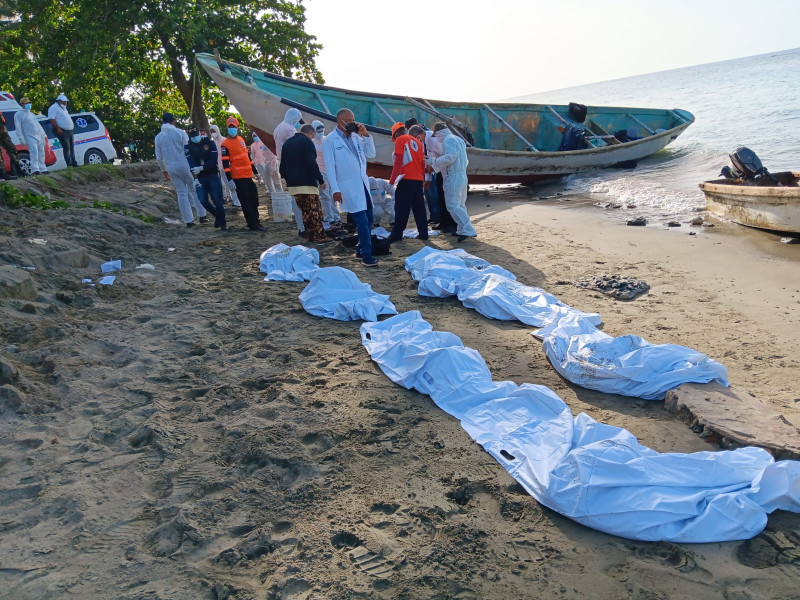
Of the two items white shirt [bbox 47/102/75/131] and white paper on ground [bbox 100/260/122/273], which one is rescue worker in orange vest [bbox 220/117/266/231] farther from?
white shirt [bbox 47/102/75/131]

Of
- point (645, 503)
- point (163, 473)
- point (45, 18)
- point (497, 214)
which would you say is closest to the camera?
point (645, 503)

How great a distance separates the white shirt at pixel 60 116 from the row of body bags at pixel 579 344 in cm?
1105

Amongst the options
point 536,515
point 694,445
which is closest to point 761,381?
point 694,445

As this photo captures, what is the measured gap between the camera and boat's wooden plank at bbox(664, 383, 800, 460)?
2572 mm

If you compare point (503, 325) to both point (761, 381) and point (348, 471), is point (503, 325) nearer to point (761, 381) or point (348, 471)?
point (761, 381)

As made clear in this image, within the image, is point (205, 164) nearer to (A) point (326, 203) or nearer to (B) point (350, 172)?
(A) point (326, 203)

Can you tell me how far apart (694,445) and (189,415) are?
2684 mm

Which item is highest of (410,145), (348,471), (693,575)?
(410,145)

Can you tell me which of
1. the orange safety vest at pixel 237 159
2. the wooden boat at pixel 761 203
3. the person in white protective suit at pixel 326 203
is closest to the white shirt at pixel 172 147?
the orange safety vest at pixel 237 159

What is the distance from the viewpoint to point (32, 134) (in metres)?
11.3

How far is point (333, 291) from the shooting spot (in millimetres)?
4977

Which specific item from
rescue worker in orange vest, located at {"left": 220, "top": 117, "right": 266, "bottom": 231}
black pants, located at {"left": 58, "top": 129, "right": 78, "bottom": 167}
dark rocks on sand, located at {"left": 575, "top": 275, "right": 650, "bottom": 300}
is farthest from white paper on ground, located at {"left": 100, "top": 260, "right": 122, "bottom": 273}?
black pants, located at {"left": 58, "top": 129, "right": 78, "bottom": 167}

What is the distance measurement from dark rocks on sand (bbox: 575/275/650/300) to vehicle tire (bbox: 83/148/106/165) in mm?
13444

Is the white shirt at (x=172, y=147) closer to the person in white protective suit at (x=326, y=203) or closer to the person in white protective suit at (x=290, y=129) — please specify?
the person in white protective suit at (x=290, y=129)
